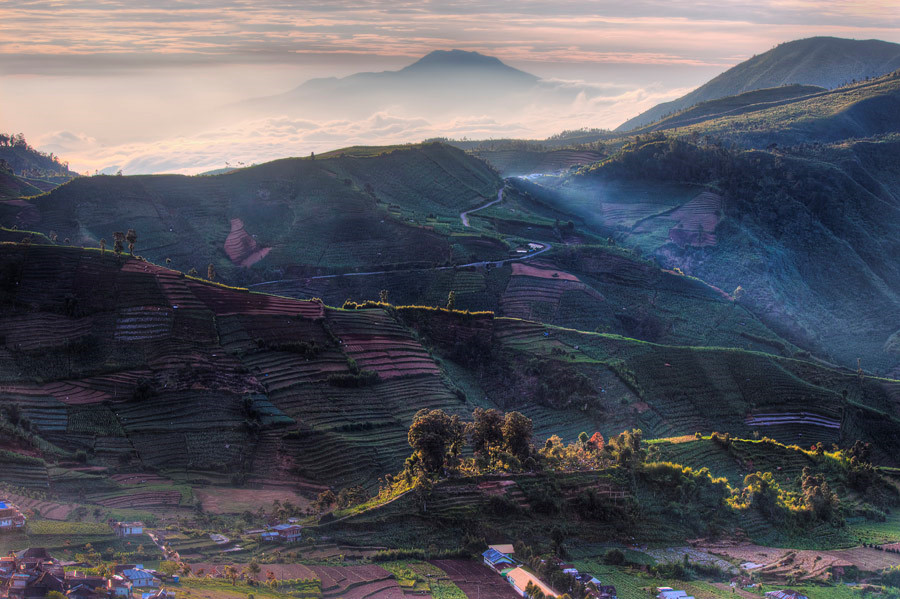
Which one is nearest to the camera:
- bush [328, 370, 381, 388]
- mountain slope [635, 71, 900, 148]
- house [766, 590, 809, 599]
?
house [766, 590, 809, 599]

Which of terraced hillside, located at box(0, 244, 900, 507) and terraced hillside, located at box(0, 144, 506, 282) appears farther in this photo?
terraced hillside, located at box(0, 144, 506, 282)

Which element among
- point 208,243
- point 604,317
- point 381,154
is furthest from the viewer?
point 381,154

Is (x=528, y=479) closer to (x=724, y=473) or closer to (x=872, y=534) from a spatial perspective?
(x=724, y=473)

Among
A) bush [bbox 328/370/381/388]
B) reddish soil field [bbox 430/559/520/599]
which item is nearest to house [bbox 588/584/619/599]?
reddish soil field [bbox 430/559/520/599]

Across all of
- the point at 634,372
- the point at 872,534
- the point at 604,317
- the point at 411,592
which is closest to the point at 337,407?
the point at 411,592

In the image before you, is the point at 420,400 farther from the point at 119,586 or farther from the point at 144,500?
the point at 119,586

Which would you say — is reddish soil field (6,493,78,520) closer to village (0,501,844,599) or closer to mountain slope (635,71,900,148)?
village (0,501,844,599)

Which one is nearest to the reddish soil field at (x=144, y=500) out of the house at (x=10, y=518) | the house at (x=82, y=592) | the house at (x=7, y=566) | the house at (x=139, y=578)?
the house at (x=10, y=518)
